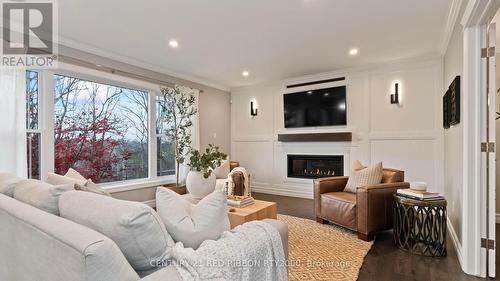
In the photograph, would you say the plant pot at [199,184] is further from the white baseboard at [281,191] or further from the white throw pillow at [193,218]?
the white baseboard at [281,191]

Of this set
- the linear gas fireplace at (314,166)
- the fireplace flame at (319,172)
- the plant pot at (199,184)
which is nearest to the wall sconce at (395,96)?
the linear gas fireplace at (314,166)

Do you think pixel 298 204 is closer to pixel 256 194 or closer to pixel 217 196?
pixel 256 194

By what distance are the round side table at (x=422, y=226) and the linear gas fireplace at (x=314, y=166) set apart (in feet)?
6.83

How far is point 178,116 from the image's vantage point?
4.74 metres

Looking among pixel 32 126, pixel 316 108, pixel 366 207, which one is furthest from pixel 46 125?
pixel 316 108

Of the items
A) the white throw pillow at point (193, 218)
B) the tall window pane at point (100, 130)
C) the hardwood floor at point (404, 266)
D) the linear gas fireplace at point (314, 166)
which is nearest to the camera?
the white throw pillow at point (193, 218)

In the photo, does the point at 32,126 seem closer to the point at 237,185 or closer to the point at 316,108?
the point at 237,185

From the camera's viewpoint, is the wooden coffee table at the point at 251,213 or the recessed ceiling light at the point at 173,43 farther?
the recessed ceiling light at the point at 173,43

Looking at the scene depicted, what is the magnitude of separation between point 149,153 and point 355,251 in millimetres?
3491

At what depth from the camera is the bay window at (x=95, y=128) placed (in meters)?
3.13

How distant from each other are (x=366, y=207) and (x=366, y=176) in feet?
1.65

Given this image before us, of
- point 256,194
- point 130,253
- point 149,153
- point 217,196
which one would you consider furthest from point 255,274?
point 256,194

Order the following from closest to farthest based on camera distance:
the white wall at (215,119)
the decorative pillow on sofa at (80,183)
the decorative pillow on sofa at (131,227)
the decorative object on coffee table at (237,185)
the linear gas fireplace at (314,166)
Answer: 1. the decorative pillow on sofa at (131,227)
2. the decorative pillow on sofa at (80,183)
3. the decorative object on coffee table at (237,185)
4. the linear gas fireplace at (314,166)
5. the white wall at (215,119)

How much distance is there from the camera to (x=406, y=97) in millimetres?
4016
